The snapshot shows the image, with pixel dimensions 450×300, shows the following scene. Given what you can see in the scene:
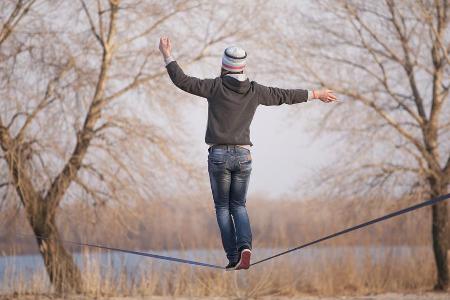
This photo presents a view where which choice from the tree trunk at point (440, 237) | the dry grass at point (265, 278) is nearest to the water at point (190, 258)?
the dry grass at point (265, 278)

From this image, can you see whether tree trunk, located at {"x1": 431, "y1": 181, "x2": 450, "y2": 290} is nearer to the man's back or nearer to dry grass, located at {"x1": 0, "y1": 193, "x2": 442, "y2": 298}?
dry grass, located at {"x1": 0, "y1": 193, "x2": 442, "y2": 298}

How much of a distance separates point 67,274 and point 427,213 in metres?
6.82

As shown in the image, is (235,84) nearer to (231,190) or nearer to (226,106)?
(226,106)

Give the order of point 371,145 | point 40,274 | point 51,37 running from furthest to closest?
point 371,145
point 51,37
point 40,274

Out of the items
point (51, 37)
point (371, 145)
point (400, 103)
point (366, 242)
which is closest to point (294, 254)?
point (366, 242)

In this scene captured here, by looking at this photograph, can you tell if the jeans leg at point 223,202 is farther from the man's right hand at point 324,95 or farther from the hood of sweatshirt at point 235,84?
the man's right hand at point 324,95

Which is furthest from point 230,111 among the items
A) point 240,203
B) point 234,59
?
point 240,203

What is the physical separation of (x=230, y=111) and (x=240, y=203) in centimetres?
74

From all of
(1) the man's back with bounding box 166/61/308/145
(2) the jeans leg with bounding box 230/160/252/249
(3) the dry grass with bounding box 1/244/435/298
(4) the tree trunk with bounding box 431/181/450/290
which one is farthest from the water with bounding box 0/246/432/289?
(1) the man's back with bounding box 166/61/308/145

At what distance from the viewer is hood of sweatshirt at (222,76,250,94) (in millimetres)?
5098

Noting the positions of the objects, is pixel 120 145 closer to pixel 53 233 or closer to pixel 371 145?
pixel 53 233

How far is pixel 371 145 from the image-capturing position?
13234mm

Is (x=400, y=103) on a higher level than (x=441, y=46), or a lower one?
lower

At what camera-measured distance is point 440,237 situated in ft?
43.5
